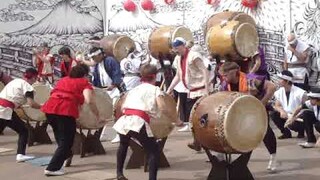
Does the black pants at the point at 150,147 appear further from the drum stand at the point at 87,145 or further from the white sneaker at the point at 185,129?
the white sneaker at the point at 185,129

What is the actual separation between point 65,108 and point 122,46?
710cm

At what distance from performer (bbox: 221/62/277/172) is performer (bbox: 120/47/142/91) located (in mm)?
3543

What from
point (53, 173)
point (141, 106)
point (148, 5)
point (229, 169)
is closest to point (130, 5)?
point (148, 5)

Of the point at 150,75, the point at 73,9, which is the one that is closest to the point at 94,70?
the point at 150,75

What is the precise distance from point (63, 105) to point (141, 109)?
1323 millimetres

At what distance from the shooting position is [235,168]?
6895 millimetres

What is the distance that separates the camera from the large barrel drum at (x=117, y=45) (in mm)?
14547

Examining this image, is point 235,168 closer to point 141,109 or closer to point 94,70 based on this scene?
point 141,109

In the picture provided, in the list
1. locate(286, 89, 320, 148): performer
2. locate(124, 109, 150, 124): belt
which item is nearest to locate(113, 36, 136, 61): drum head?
locate(286, 89, 320, 148): performer

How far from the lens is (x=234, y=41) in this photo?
9930mm

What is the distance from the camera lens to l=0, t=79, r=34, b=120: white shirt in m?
8.98

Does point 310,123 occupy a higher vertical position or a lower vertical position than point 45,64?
lower

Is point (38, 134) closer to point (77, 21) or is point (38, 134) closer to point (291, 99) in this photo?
point (291, 99)

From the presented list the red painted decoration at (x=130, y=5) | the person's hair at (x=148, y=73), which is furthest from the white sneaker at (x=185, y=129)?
the red painted decoration at (x=130, y=5)
